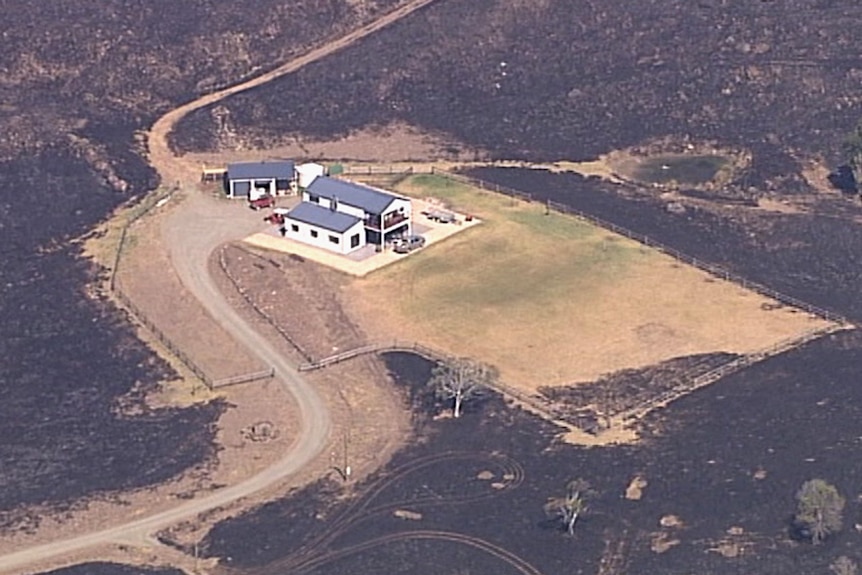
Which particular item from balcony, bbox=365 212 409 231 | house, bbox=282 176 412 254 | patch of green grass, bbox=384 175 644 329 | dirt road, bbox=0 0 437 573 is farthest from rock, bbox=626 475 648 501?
house, bbox=282 176 412 254

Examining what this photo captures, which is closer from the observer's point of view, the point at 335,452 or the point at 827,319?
the point at 335,452

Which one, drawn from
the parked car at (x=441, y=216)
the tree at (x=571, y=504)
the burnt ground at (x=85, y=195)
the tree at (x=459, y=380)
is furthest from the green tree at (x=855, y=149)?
the burnt ground at (x=85, y=195)

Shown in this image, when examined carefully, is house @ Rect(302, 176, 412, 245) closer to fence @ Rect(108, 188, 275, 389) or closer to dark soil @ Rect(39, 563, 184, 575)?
fence @ Rect(108, 188, 275, 389)

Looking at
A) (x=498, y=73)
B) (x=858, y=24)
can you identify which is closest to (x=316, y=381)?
(x=498, y=73)

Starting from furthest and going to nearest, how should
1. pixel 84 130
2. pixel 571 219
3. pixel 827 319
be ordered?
1. pixel 84 130
2. pixel 571 219
3. pixel 827 319

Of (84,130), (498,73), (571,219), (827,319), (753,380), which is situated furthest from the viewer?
(498,73)

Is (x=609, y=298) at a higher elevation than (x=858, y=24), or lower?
lower

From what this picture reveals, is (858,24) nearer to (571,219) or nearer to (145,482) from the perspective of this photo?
(571,219)

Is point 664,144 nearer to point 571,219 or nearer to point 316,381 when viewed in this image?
point 571,219
